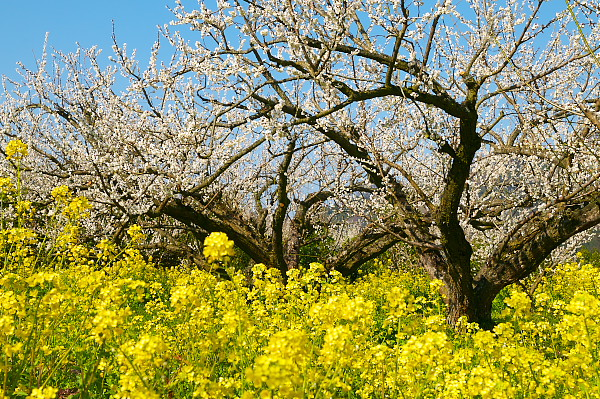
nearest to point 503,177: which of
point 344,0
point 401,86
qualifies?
point 401,86

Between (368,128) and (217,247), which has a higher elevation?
(368,128)

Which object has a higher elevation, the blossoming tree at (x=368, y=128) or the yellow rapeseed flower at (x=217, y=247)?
the blossoming tree at (x=368, y=128)

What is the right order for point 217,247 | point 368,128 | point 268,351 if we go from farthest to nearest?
point 368,128, point 217,247, point 268,351

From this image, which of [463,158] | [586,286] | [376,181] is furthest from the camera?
[376,181]

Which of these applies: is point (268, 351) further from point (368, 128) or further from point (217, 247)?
point (368, 128)

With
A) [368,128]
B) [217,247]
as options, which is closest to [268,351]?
[217,247]

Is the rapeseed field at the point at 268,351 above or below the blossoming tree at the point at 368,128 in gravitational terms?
below

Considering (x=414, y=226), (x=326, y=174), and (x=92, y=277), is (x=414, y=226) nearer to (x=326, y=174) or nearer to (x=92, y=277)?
(x=326, y=174)

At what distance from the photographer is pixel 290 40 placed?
4250mm

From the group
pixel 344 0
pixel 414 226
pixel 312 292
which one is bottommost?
pixel 312 292

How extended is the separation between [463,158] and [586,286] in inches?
84.2

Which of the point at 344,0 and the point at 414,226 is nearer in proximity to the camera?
the point at 344,0

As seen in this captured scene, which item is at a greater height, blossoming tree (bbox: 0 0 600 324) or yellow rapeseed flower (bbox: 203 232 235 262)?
blossoming tree (bbox: 0 0 600 324)

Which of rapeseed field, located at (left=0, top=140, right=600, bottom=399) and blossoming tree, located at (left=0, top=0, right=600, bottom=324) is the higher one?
blossoming tree, located at (left=0, top=0, right=600, bottom=324)
